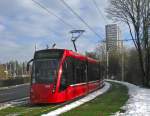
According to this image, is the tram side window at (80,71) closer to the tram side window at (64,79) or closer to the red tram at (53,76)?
the red tram at (53,76)

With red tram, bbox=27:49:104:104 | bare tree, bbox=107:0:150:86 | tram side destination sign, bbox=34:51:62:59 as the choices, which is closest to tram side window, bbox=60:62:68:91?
red tram, bbox=27:49:104:104

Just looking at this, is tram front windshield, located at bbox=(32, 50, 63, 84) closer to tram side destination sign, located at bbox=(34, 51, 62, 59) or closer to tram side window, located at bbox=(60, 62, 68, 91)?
tram side destination sign, located at bbox=(34, 51, 62, 59)

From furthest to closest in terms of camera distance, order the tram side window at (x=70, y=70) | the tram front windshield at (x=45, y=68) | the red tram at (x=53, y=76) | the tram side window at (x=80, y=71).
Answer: the tram side window at (x=80, y=71) < the tram side window at (x=70, y=70) < the tram front windshield at (x=45, y=68) < the red tram at (x=53, y=76)

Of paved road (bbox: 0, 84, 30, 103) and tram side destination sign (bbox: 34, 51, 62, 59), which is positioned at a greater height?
tram side destination sign (bbox: 34, 51, 62, 59)

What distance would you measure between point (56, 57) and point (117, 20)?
2994cm

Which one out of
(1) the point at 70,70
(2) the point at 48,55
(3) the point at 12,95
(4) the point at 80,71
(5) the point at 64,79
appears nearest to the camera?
(2) the point at 48,55

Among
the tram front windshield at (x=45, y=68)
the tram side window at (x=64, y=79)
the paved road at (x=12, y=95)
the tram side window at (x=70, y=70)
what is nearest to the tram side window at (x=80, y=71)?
the tram side window at (x=70, y=70)

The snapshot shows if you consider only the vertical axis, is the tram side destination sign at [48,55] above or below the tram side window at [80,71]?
above

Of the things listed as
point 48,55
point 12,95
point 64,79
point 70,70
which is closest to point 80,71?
point 70,70

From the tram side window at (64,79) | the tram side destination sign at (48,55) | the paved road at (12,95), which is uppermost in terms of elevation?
the tram side destination sign at (48,55)

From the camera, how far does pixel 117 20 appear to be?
5259 cm

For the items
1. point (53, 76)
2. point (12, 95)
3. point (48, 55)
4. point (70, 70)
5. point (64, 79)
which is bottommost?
point (12, 95)

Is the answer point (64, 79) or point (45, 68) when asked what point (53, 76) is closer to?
point (45, 68)

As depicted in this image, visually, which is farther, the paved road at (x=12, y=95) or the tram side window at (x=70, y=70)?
the paved road at (x=12, y=95)
